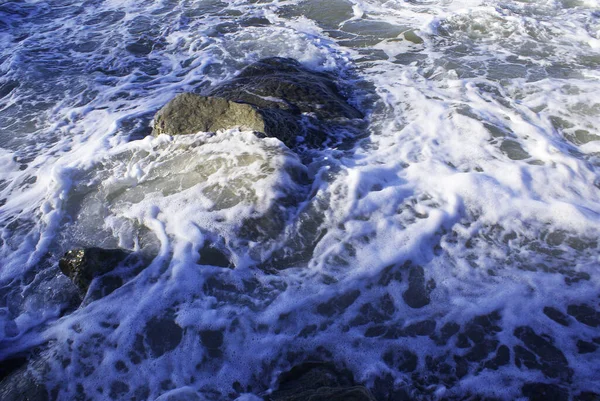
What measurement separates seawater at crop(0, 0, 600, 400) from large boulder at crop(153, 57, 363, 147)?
0.25 metres

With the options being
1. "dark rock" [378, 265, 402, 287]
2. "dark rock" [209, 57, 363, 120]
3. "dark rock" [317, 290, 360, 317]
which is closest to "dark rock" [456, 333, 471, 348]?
"dark rock" [378, 265, 402, 287]

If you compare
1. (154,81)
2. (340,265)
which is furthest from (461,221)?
(154,81)

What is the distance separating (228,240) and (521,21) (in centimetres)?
767

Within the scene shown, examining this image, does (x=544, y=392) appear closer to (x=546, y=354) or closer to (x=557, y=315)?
(x=546, y=354)

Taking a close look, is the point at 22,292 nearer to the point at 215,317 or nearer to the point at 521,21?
the point at 215,317

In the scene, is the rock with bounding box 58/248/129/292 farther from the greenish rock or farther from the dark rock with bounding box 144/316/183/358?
the greenish rock

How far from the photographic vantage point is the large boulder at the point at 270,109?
17.6 feet

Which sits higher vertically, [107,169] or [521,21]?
[521,21]

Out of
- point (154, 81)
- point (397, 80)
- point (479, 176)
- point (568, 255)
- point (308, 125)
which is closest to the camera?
point (568, 255)

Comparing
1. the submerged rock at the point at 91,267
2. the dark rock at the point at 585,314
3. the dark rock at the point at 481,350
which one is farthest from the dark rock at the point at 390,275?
the submerged rock at the point at 91,267

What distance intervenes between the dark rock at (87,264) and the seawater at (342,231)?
17 cm

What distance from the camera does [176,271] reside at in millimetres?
3893

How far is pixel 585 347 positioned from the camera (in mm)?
3076

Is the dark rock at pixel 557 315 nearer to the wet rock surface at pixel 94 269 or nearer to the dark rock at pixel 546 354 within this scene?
the dark rock at pixel 546 354
